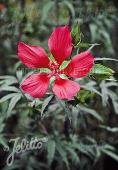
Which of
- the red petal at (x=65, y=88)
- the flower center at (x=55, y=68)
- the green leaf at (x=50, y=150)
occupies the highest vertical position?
the flower center at (x=55, y=68)

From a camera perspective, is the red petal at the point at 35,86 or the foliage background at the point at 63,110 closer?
the red petal at the point at 35,86

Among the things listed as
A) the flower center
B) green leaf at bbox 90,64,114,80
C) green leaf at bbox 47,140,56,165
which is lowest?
green leaf at bbox 47,140,56,165

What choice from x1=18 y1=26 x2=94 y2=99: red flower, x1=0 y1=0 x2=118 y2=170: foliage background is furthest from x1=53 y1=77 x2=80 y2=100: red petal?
x1=0 y1=0 x2=118 y2=170: foliage background

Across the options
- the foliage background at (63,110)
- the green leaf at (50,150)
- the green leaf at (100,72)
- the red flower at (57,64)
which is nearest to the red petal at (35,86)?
the red flower at (57,64)

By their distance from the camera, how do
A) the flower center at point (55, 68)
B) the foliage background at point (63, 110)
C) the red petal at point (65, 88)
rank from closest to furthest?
the red petal at point (65, 88)
the flower center at point (55, 68)
the foliage background at point (63, 110)

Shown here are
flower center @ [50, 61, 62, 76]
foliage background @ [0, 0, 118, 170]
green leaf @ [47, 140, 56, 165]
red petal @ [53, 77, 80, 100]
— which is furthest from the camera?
foliage background @ [0, 0, 118, 170]

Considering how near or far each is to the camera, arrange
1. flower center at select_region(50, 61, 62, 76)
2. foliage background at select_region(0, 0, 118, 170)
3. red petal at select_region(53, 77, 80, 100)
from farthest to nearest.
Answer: foliage background at select_region(0, 0, 118, 170), flower center at select_region(50, 61, 62, 76), red petal at select_region(53, 77, 80, 100)

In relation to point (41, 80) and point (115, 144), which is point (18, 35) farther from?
point (41, 80)

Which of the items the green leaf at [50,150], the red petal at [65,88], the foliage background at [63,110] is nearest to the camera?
the red petal at [65,88]

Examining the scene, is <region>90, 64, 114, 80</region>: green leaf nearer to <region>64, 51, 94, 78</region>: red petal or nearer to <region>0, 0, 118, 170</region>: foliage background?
<region>64, 51, 94, 78</region>: red petal

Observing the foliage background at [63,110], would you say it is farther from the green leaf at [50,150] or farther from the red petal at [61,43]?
the red petal at [61,43]
